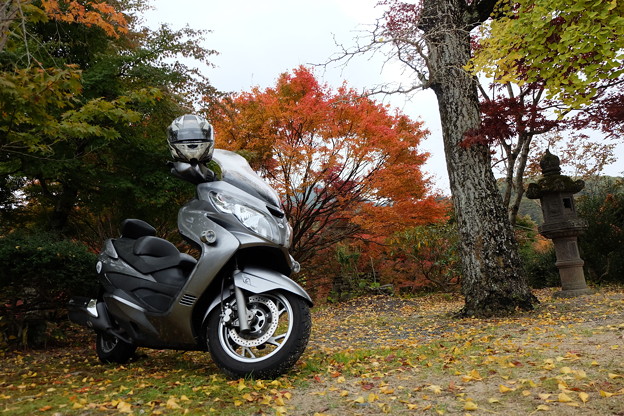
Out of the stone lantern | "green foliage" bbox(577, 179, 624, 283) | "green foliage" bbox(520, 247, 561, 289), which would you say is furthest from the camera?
"green foliage" bbox(520, 247, 561, 289)

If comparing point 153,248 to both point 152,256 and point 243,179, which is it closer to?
point 152,256

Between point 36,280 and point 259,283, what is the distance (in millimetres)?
3282

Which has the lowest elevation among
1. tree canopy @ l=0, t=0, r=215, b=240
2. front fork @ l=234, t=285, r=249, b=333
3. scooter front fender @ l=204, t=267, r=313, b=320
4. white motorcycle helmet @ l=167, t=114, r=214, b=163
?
front fork @ l=234, t=285, r=249, b=333

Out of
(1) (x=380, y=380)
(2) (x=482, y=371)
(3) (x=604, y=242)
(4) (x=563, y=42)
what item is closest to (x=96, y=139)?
(1) (x=380, y=380)

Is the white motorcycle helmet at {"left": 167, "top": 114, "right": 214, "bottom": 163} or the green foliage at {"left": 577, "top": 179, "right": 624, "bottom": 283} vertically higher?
the white motorcycle helmet at {"left": 167, "top": 114, "right": 214, "bottom": 163}

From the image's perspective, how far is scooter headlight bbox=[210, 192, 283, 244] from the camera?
288 cm

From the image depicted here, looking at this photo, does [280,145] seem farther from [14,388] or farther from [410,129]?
[14,388]

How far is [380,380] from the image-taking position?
8.84 ft

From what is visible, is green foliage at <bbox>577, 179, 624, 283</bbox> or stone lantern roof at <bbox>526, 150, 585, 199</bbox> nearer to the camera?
stone lantern roof at <bbox>526, 150, 585, 199</bbox>

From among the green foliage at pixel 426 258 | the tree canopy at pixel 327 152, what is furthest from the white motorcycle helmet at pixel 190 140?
the green foliage at pixel 426 258

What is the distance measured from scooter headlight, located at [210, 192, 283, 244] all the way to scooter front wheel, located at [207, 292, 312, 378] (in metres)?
0.40

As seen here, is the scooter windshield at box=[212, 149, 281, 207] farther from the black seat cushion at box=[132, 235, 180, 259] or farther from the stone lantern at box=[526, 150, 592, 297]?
the stone lantern at box=[526, 150, 592, 297]

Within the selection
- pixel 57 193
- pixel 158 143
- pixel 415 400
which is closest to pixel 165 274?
pixel 415 400

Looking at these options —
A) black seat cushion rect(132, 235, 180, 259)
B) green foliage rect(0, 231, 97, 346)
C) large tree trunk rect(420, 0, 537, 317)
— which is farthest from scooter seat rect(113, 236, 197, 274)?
large tree trunk rect(420, 0, 537, 317)
